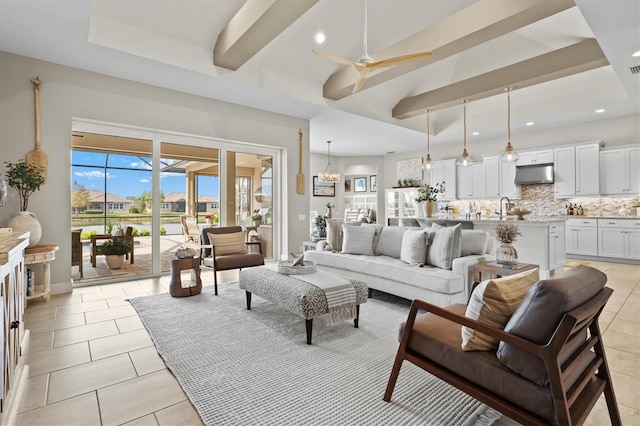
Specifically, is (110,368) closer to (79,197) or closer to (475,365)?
(475,365)

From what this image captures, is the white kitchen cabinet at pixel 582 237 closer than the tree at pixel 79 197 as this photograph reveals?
No

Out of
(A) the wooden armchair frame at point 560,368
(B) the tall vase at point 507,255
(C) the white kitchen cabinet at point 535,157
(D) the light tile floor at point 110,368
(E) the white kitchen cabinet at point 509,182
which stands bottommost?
(D) the light tile floor at point 110,368

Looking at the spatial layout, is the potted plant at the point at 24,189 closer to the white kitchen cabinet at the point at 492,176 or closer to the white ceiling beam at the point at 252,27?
the white ceiling beam at the point at 252,27

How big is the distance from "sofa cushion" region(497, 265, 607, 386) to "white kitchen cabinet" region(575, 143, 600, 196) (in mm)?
6911

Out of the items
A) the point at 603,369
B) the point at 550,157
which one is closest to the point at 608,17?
the point at 603,369

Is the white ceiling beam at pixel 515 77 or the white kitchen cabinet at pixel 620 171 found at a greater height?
the white ceiling beam at pixel 515 77

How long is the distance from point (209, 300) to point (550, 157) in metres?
7.80

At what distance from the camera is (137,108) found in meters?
4.77

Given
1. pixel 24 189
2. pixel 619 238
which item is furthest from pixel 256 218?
pixel 619 238

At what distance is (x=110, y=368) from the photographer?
2283mm

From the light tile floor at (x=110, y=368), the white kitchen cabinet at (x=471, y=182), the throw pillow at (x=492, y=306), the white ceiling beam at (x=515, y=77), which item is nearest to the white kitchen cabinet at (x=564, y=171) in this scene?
the white kitchen cabinet at (x=471, y=182)

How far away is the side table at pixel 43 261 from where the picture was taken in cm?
352

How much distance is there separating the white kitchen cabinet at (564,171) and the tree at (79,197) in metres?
9.21

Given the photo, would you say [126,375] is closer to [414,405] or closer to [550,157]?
[414,405]
